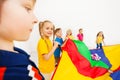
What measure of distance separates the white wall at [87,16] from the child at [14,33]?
303cm

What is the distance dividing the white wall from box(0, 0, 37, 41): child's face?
119 inches

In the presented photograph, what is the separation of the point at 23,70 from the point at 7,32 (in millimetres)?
75

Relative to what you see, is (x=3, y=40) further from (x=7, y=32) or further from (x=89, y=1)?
(x=89, y=1)

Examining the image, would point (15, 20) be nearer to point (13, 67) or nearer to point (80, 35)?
point (13, 67)

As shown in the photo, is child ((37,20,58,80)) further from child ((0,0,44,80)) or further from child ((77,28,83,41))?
child ((77,28,83,41))

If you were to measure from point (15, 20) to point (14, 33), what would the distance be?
2 cm

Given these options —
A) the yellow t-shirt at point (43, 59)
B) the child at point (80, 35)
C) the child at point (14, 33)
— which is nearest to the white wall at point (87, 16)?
the child at point (80, 35)

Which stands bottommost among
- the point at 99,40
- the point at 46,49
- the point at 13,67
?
the point at 99,40

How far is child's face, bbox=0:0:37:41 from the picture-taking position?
47 cm


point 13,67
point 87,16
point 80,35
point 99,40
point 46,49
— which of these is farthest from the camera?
point 87,16

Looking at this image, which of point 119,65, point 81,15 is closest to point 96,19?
point 81,15

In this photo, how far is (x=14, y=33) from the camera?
480mm

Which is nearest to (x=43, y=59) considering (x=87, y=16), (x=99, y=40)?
(x=99, y=40)

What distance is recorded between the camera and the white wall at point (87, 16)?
3.62 metres
